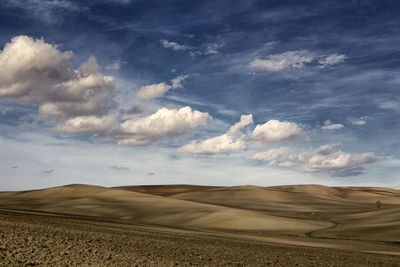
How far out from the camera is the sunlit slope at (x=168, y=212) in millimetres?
56325

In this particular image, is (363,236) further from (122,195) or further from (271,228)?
(122,195)

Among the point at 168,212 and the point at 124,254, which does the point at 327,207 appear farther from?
the point at 124,254

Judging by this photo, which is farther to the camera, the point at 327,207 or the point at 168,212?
the point at 327,207

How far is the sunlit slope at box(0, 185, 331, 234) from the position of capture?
56.3 m

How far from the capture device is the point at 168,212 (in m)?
75.3

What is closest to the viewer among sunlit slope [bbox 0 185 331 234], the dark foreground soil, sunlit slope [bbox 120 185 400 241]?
the dark foreground soil

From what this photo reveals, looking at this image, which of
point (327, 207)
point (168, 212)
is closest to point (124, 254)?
point (168, 212)

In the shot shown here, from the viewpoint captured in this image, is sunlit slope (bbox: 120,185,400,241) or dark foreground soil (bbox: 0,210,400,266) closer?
dark foreground soil (bbox: 0,210,400,266)

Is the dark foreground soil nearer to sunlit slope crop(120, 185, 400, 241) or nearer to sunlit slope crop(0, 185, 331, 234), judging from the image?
sunlit slope crop(120, 185, 400, 241)

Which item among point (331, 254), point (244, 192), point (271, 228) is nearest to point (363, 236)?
point (271, 228)

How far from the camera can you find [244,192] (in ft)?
444

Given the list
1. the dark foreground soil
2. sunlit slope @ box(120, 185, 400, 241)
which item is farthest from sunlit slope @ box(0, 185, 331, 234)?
the dark foreground soil

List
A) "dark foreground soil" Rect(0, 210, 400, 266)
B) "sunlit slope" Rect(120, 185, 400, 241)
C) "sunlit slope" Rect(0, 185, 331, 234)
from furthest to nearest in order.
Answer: "sunlit slope" Rect(0, 185, 331, 234)
"sunlit slope" Rect(120, 185, 400, 241)
"dark foreground soil" Rect(0, 210, 400, 266)

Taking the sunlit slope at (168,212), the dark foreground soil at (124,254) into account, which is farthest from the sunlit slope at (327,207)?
the dark foreground soil at (124,254)
